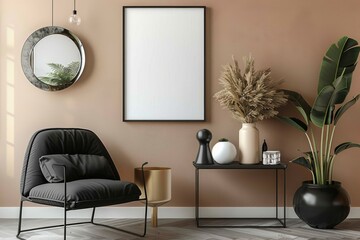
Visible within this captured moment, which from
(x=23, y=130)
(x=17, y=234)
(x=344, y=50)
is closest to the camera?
(x=17, y=234)

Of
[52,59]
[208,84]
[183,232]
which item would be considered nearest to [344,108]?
[208,84]

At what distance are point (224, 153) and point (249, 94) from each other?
20.6 inches

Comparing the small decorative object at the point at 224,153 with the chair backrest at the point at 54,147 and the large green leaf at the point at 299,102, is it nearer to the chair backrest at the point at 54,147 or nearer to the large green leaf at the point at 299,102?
the large green leaf at the point at 299,102

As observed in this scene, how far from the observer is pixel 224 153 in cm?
425

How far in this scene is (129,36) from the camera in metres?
4.57

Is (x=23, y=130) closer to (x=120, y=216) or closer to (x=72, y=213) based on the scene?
(x=72, y=213)

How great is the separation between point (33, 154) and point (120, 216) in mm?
1011

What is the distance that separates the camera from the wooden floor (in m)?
3.93

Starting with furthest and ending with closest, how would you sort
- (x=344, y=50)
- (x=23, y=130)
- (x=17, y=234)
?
(x=23, y=130) → (x=344, y=50) → (x=17, y=234)

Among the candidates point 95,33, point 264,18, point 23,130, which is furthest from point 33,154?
point 264,18

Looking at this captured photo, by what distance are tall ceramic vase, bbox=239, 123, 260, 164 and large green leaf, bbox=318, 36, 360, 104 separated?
0.67 meters

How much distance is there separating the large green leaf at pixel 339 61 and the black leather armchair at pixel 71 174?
5.95 ft

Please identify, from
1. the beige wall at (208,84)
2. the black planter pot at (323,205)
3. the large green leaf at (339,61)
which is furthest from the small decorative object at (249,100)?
the black planter pot at (323,205)

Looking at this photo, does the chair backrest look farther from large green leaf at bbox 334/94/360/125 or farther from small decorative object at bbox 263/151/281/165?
large green leaf at bbox 334/94/360/125
